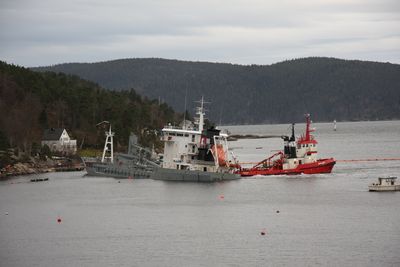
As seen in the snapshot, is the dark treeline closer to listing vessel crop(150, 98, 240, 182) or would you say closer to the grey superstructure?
the grey superstructure

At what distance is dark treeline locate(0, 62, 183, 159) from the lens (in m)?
109

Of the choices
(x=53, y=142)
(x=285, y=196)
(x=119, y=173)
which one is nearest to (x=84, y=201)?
(x=285, y=196)

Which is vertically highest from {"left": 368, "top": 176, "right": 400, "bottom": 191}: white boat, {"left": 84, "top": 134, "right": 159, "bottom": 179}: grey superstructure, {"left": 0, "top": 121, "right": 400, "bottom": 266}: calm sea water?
{"left": 84, "top": 134, "right": 159, "bottom": 179}: grey superstructure

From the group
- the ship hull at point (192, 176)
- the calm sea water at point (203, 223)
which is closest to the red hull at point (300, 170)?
the calm sea water at point (203, 223)

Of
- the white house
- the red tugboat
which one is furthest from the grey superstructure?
the white house

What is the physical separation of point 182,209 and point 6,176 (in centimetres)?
3643

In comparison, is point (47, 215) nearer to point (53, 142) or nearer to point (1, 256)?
point (1, 256)

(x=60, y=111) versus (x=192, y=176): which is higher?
(x=60, y=111)

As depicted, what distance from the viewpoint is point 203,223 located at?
174 ft

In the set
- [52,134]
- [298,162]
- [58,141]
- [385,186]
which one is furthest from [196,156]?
[52,134]

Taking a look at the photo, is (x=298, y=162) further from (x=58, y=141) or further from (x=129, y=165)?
(x=58, y=141)

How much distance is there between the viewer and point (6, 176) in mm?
90938

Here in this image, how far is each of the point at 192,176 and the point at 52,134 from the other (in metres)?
37.2

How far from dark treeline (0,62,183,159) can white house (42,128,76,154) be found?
125cm
